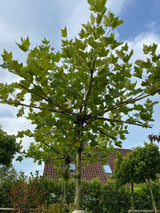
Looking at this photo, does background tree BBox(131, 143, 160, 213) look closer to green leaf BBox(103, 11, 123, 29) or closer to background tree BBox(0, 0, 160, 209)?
background tree BBox(0, 0, 160, 209)

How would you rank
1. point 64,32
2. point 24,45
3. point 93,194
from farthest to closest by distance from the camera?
point 93,194 < point 64,32 < point 24,45

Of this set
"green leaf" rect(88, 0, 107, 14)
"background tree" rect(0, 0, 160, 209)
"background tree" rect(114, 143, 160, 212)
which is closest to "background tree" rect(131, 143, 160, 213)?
"background tree" rect(114, 143, 160, 212)

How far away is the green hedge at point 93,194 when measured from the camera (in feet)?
25.2

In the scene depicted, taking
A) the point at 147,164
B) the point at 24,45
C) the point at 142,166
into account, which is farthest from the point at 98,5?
the point at 147,164

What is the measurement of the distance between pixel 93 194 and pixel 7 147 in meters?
5.25

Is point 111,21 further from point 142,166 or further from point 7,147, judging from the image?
point 7,147

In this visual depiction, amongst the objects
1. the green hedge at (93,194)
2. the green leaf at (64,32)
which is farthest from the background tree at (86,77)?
the green hedge at (93,194)

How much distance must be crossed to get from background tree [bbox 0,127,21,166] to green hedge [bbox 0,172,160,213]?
1.06m

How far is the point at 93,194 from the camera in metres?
8.48

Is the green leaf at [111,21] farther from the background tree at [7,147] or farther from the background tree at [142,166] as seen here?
the background tree at [7,147]

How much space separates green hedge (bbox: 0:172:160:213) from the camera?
7672mm

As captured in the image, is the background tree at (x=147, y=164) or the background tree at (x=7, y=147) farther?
the background tree at (x=7, y=147)

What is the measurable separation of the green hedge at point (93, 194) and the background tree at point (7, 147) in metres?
1.06

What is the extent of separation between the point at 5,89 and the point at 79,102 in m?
0.86
